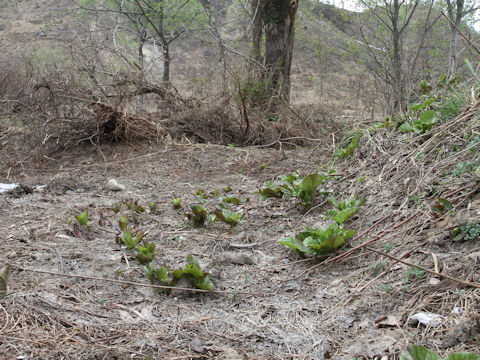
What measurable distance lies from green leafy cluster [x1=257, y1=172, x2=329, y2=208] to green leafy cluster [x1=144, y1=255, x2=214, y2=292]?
1.43 m

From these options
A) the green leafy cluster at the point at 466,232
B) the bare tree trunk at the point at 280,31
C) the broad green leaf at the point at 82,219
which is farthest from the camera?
the bare tree trunk at the point at 280,31

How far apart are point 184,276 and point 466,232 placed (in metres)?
1.49

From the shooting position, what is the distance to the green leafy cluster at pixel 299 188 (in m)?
3.49

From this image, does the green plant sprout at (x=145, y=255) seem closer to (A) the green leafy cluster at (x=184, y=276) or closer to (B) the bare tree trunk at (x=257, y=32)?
(A) the green leafy cluster at (x=184, y=276)

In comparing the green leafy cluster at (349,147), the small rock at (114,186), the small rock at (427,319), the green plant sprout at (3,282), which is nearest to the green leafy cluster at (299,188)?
the green leafy cluster at (349,147)

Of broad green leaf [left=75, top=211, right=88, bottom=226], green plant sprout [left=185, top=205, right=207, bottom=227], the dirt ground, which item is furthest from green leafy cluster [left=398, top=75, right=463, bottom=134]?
broad green leaf [left=75, top=211, right=88, bottom=226]

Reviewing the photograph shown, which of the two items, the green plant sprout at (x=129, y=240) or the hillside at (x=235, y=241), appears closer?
the hillside at (x=235, y=241)

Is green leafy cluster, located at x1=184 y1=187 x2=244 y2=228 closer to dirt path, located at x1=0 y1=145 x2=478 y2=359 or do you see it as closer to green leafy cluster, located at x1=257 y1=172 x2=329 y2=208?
dirt path, located at x1=0 y1=145 x2=478 y2=359

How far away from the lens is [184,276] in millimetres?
2334

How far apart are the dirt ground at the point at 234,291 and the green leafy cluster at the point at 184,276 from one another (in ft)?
0.19

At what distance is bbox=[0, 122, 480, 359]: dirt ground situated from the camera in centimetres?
169

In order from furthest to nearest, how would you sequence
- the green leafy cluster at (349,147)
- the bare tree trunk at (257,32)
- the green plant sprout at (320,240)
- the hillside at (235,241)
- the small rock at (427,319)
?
the bare tree trunk at (257,32) → the green leafy cluster at (349,147) → the green plant sprout at (320,240) → the hillside at (235,241) → the small rock at (427,319)

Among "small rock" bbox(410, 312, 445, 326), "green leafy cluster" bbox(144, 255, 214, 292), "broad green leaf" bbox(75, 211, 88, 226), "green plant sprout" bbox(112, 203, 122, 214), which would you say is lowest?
"green plant sprout" bbox(112, 203, 122, 214)

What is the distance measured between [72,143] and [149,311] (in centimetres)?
469
